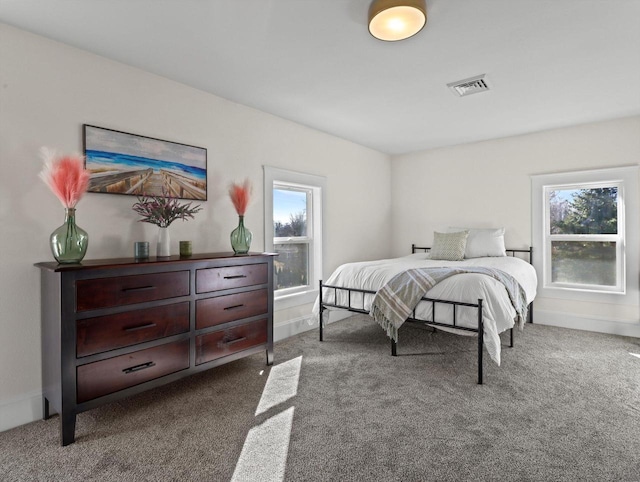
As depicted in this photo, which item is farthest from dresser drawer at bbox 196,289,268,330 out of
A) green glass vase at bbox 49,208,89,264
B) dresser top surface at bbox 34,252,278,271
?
green glass vase at bbox 49,208,89,264

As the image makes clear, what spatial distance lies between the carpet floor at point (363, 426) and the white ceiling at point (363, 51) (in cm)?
234

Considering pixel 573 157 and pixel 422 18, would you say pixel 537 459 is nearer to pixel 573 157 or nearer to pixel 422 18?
pixel 422 18

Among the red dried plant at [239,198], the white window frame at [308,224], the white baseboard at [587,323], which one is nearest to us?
the red dried plant at [239,198]

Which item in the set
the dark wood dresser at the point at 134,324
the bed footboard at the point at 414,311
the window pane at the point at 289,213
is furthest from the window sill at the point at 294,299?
the dark wood dresser at the point at 134,324

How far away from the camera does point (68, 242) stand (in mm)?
1961

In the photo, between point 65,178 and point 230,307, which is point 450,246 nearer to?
point 230,307

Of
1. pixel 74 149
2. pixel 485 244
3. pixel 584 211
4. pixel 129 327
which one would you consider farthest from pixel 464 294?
pixel 74 149

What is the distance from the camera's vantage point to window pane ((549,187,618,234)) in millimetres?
3973

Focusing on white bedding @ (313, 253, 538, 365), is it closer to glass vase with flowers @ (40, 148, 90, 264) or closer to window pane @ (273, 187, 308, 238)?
window pane @ (273, 187, 308, 238)

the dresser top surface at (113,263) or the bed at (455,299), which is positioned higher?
the dresser top surface at (113,263)

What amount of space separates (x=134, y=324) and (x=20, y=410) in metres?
0.85

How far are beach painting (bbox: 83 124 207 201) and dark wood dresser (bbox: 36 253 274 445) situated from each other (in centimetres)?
62

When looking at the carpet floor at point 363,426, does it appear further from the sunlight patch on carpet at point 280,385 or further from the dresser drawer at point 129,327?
the dresser drawer at point 129,327

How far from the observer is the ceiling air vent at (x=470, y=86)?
113 inches
